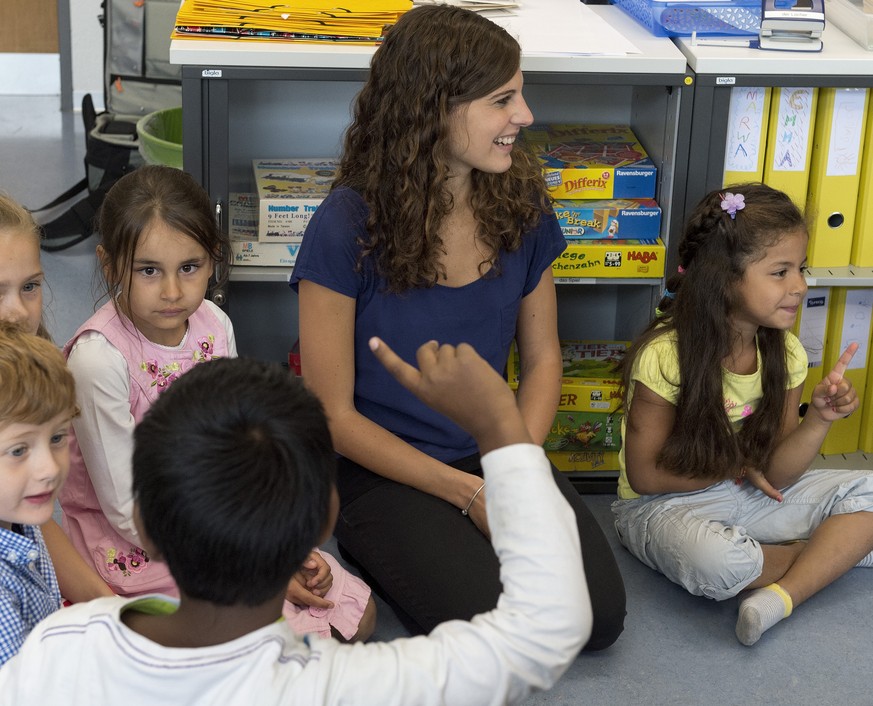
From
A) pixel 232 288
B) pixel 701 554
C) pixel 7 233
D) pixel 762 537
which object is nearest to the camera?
pixel 7 233

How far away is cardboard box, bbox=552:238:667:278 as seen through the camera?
224 centimetres

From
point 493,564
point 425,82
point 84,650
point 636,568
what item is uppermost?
point 425,82

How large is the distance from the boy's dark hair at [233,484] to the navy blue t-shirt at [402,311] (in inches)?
33.9

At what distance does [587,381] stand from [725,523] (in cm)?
41

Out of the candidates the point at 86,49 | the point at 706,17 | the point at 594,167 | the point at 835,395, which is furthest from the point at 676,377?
the point at 86,49

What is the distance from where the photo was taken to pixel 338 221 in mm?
1798

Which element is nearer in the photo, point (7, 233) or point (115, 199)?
point (7, 233)

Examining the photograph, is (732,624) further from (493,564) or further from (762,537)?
(493,564)

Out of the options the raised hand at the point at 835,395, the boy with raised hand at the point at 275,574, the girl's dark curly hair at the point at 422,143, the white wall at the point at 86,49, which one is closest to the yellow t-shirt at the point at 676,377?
the raised hand at the point at 835,395

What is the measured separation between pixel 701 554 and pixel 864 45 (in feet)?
3.39

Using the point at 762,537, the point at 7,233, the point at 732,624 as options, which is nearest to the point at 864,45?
the point at 762,537

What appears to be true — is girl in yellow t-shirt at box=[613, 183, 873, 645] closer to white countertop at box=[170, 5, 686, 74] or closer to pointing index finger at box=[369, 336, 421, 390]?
white countertop at box=[170, 5, 686, 74]

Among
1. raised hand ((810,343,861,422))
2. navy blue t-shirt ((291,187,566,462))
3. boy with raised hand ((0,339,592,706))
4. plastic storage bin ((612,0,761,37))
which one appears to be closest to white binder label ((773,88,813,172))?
plastic storage bin ((612,0,761,37))

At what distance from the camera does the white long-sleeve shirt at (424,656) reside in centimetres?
89
